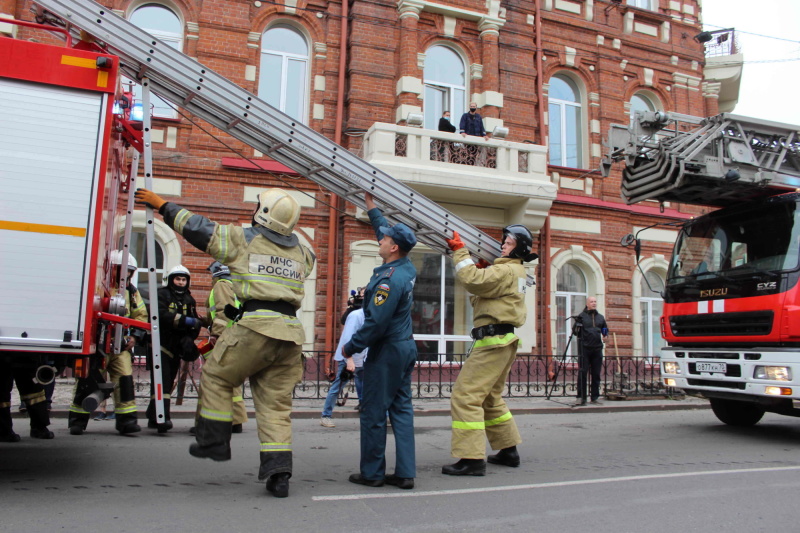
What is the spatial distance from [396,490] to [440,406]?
580cm

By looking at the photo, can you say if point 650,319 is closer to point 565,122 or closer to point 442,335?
point 565,122

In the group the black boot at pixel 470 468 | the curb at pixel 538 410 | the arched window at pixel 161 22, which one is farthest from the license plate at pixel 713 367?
the arched window at pixel 161 22

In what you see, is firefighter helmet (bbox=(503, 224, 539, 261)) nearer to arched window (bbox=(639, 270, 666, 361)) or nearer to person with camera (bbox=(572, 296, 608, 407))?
person with camera (bbox=(572, 296, 608, 407))

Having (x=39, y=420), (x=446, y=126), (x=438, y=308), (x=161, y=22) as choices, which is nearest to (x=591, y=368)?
(x=438, y=308)

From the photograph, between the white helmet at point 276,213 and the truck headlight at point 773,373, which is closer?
the white helmet at point 276,213

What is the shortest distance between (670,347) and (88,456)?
6793mm

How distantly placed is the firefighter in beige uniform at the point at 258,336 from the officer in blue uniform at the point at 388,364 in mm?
543

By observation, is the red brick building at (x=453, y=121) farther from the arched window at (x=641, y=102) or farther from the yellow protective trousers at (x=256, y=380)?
the yellow protective trousers at (x=256, y=380)

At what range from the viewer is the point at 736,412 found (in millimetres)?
8812

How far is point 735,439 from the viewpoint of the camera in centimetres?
778

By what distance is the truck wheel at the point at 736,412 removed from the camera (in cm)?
877

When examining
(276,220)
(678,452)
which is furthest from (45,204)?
(678,452)

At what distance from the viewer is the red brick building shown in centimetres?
1359

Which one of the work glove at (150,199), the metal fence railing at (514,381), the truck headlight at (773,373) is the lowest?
the metal fence railing at (514,381)
